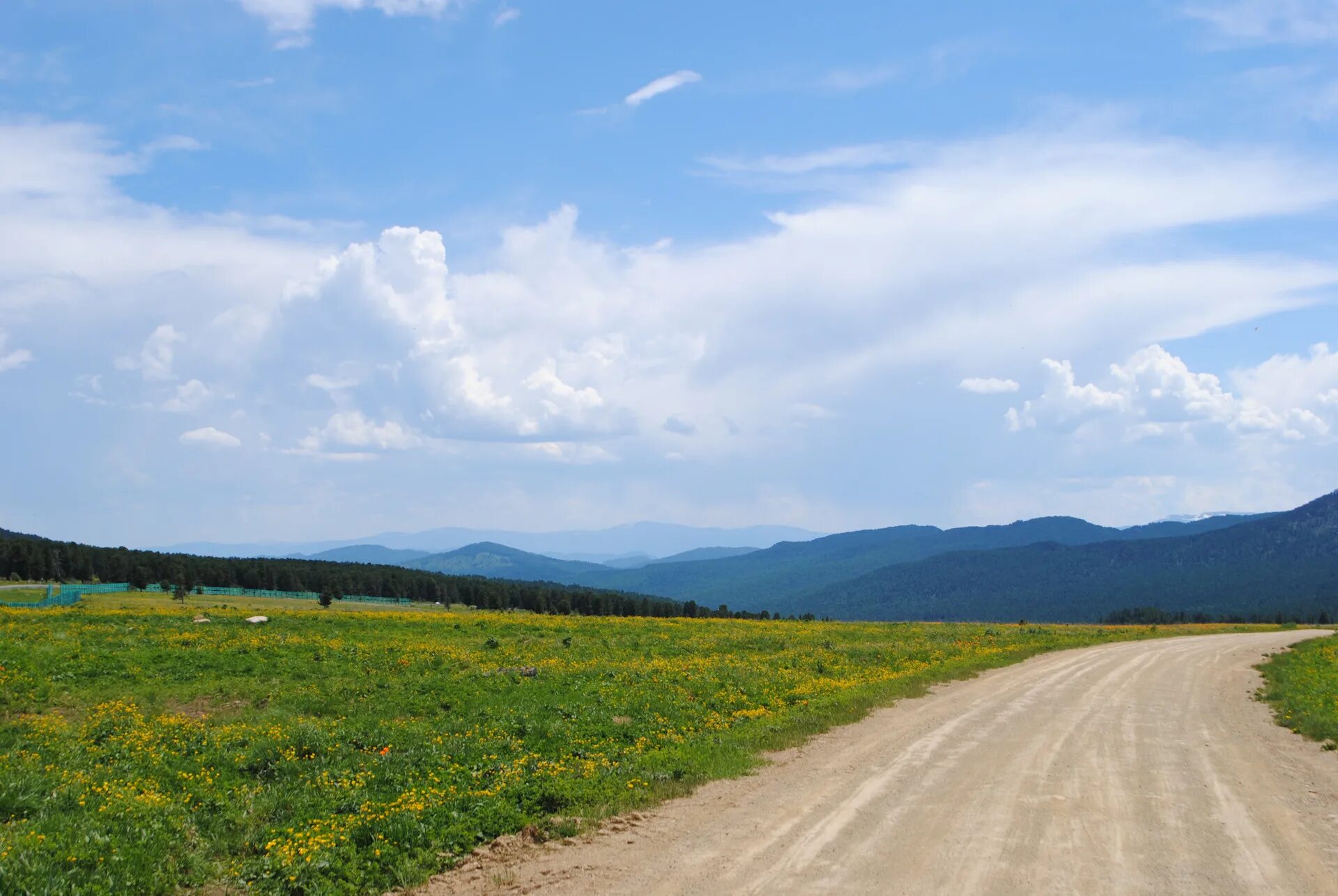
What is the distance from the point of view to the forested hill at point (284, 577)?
395 ft

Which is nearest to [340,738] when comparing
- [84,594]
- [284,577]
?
[84,594]

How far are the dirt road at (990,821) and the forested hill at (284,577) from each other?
321 ft

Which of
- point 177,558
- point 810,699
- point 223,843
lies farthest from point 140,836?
point 177,558

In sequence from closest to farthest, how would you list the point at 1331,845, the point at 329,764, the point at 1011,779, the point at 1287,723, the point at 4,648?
the point at 1331,845
the point at 1011,779
the point at 329,764
the point at 1287,723
the point at 4,648

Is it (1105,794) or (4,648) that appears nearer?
(1105,794)

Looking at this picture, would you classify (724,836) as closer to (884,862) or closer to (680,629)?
(884,862)

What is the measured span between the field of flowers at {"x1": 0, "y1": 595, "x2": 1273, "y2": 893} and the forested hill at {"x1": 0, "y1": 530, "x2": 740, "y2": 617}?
82.6m

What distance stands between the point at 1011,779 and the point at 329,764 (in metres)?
13.8

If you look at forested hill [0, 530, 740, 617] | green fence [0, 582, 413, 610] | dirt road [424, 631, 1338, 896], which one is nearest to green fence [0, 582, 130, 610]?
green fence [0, 582, 413, 610]

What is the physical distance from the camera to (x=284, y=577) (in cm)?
14688

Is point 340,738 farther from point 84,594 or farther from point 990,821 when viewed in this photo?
point 84,594

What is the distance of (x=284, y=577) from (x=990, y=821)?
154 metres

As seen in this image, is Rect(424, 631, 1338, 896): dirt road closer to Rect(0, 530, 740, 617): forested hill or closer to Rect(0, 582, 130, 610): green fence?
Rect(0, 582, 130, 610): green fence

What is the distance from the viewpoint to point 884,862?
37.2 feet
